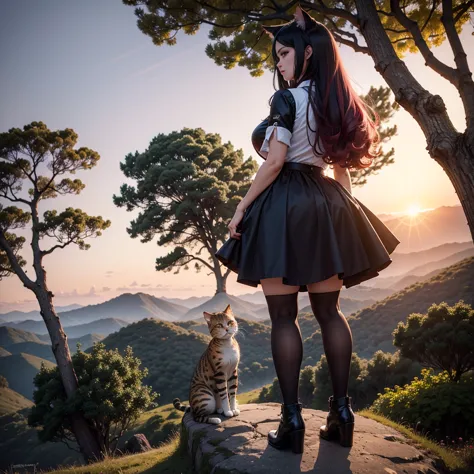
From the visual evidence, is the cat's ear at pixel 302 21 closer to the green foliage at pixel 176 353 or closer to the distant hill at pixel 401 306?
the distant hill at pixel 401 306

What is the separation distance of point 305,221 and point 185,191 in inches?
774

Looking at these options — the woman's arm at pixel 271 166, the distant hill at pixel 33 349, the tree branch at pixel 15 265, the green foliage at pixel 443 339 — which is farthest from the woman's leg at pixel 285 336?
the distant hill at pixel 33 349

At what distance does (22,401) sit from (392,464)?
43.4m

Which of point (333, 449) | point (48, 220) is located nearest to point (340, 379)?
point (333, 449)

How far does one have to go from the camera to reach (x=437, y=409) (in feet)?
17.0

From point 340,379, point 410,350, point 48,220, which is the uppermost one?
point 48,220

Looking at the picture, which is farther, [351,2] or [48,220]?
[48,220]

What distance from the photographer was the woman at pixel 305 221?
2.08m

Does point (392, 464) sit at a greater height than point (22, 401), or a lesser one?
greater

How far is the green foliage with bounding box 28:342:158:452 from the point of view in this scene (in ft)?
34.3

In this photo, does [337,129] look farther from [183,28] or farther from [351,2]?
[183,28]

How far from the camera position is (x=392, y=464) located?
2174 mm

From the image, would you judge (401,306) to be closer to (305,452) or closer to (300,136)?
(305,452)

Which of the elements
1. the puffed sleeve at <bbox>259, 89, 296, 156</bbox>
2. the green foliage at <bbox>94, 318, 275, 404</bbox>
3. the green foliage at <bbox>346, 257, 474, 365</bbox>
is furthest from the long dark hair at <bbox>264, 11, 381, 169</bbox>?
the green foliage at <bbox>94, 318, 275, 404</bbox>
